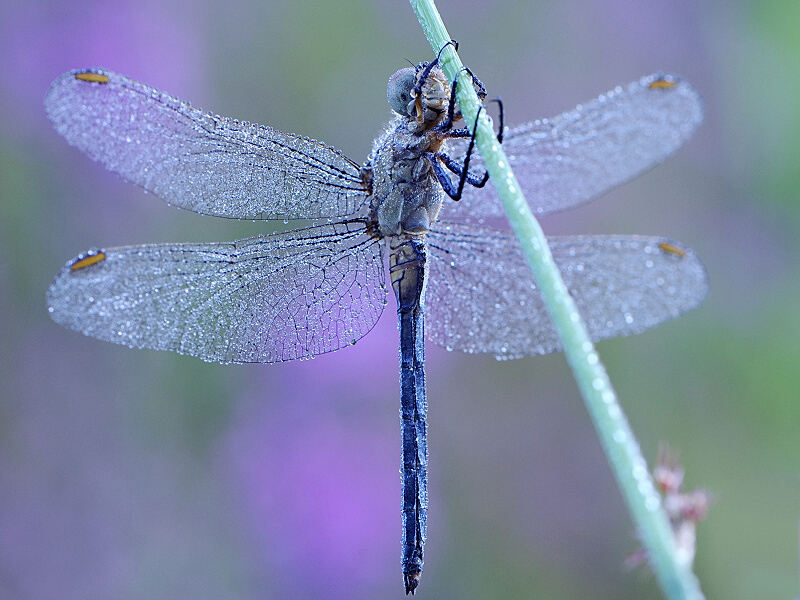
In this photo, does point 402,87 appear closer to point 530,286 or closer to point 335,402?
point 530,286

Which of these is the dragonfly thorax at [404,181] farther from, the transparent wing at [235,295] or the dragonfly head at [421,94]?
the transparent wing at [235,295]

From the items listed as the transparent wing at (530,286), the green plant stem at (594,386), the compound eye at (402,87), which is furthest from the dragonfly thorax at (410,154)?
the green plant stem at (594,386)

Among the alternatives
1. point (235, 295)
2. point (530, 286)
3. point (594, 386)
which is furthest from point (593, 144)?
point (594, 386)

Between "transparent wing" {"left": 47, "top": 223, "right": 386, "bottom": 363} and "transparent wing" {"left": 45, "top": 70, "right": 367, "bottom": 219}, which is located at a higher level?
"transparent wing" {"left": 45, "top": 70, "right": 367, "bottom": 219}

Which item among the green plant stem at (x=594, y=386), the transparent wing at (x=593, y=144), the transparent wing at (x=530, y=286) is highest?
the transparent wing at (x=593, y=144)

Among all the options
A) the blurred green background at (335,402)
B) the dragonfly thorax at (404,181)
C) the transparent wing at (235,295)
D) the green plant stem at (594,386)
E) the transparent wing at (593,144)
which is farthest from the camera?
the blurred green background at (335,402)

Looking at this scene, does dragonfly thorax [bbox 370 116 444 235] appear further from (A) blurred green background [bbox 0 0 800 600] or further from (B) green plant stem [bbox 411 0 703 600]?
(A) blurred green background [bbox 0 0 800 600]

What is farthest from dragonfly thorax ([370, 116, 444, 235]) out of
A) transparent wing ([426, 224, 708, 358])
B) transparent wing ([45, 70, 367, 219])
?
transparent wing ([426, 224, 708, 358])
